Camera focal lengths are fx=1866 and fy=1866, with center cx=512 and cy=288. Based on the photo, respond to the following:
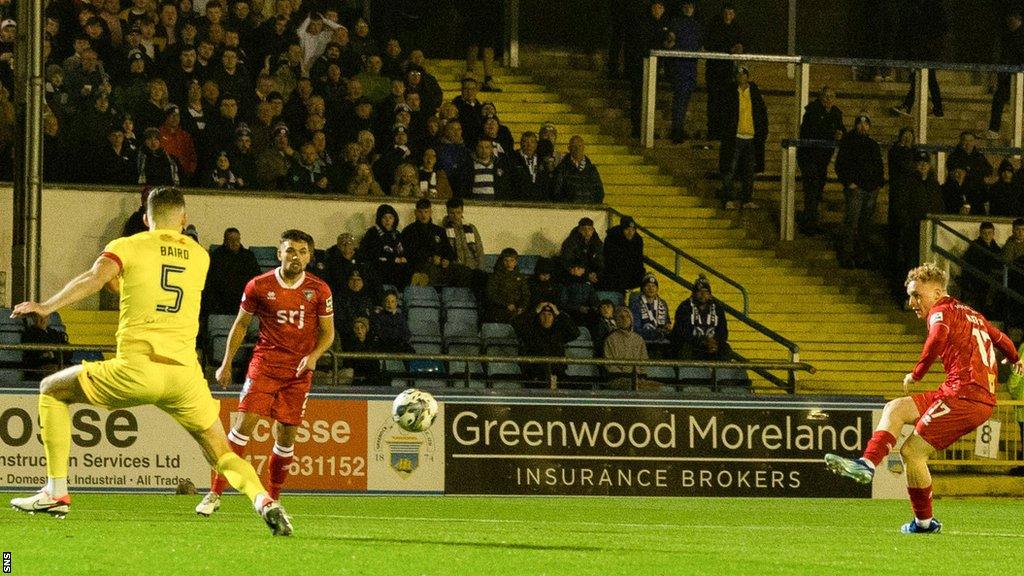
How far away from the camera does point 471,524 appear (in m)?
14.0

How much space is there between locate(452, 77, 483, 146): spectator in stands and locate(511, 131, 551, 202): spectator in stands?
0.56 metres

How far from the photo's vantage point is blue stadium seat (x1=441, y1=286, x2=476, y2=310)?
21.3 m

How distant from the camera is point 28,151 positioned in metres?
19.0

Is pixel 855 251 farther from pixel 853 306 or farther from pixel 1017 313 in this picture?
pixel 1017 313

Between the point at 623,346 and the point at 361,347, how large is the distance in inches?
118

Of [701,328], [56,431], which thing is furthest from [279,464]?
[701,328]

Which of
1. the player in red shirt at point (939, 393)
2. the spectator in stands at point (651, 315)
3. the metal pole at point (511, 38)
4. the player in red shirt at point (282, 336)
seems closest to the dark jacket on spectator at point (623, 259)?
the spectator in stands at point (651, 315)

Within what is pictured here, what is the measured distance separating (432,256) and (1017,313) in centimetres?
777

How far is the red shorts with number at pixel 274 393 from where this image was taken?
14.0 meters

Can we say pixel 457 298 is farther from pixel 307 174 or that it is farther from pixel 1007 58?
pixel 1007 58

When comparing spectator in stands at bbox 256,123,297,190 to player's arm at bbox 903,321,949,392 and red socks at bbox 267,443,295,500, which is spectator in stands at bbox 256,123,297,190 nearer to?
red socks at bbox 267,443,295,500

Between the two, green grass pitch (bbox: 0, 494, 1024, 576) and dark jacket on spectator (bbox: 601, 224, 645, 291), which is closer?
green grass pitch (bbox: 0, 494, 1024, 576)

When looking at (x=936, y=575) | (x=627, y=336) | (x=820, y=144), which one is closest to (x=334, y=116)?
(x=627, y=336)

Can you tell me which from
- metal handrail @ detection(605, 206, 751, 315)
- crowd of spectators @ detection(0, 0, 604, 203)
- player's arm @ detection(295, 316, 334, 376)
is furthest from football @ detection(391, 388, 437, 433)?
metal handrail @ detection(605, 206, 751, 315)
